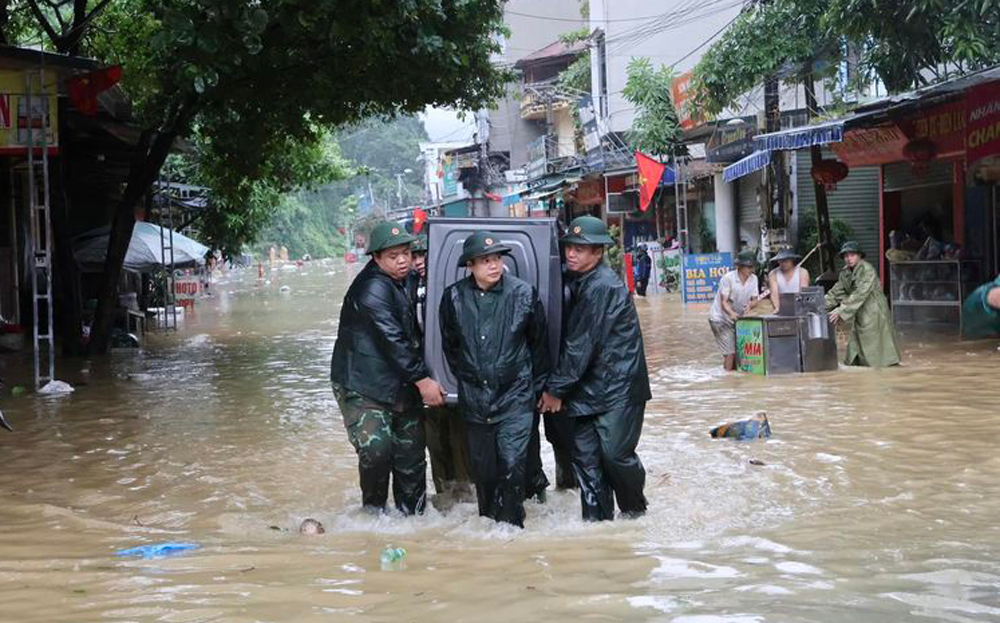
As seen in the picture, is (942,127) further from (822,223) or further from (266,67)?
(266,67)

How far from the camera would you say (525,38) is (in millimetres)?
52188

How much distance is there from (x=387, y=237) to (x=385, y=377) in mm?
772

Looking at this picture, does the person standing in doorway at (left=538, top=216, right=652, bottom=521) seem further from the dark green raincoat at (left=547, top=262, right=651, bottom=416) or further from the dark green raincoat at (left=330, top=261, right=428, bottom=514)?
the dark green raincoat at (left=330, top=261, right=428, bottom=514)

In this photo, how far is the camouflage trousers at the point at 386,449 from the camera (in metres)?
6.36

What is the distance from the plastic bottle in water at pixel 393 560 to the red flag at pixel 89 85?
8516 millimetres

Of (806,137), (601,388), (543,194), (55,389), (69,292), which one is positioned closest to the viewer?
(601,388)

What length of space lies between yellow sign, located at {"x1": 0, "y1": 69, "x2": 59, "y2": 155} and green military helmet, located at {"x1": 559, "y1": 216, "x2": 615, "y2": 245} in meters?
7.44

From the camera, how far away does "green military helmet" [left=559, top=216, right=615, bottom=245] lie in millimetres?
6293

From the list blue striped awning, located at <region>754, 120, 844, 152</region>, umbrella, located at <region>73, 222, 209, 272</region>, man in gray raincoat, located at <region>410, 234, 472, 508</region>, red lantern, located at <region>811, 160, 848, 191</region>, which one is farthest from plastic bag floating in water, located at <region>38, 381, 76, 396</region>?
red lantern, located at <region>811, 160, 848, 191</region>

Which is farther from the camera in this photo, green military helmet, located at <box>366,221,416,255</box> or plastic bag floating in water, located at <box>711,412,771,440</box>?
plastic bag floating in water, located at <box>711,412,771,440</box>

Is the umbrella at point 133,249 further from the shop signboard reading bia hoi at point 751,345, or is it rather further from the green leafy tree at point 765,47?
the shop signboard reading bia hoi at point 751,345

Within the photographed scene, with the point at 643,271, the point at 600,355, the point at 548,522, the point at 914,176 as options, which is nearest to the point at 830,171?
the point at 914,176

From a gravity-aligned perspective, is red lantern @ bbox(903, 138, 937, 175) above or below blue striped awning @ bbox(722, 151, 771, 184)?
below

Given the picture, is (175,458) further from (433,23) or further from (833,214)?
(833,214)
